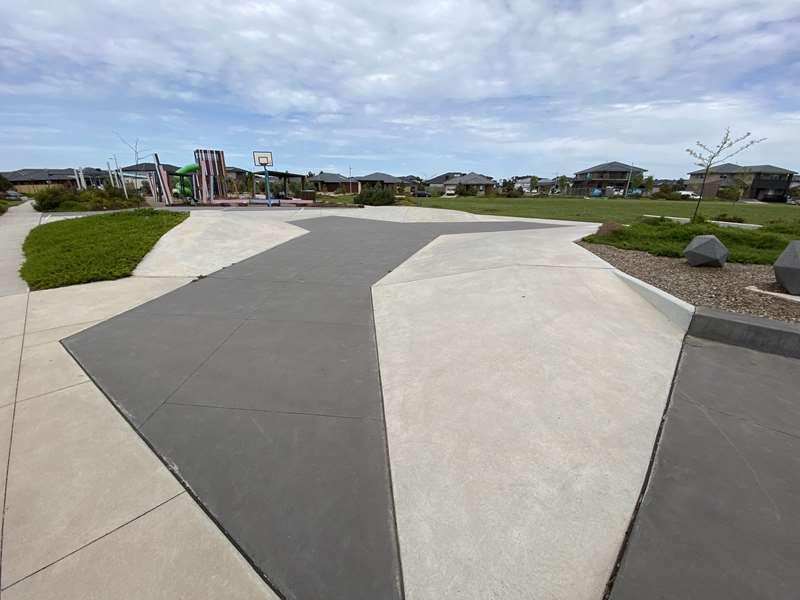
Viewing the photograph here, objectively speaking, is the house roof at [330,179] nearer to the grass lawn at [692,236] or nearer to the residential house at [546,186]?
the residential house at [546,186]

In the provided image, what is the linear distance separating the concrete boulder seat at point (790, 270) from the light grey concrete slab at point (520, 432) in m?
1.93

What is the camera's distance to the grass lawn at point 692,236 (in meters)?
7.62

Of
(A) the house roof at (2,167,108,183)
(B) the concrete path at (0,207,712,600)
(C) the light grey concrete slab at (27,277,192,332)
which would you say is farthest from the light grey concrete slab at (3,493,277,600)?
(A) the house roof at (2,167,108,183)

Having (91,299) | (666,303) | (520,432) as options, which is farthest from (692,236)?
(91,299)

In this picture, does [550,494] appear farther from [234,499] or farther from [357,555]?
[234,499]

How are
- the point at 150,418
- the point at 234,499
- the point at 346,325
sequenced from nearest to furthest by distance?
the point at 234,499, the point at 150,418, the point at 346,325

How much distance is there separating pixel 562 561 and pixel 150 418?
333 cm

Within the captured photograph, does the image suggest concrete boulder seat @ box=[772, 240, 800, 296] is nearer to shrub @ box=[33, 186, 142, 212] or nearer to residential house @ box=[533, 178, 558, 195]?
shrub @ box=[33, 186, 142, 212]

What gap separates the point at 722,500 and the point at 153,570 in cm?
345

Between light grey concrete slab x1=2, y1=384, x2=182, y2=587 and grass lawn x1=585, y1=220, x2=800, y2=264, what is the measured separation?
9.67m

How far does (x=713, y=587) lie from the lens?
1863mm

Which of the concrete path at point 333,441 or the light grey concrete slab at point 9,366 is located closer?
the concrete path at point 333,441

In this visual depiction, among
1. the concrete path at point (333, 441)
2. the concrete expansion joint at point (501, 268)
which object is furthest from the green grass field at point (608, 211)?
the concrete path at point (333, 441)

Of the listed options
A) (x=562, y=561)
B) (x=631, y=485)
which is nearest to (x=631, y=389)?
(x=631, y=485)
